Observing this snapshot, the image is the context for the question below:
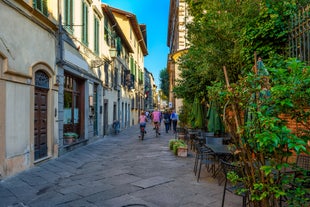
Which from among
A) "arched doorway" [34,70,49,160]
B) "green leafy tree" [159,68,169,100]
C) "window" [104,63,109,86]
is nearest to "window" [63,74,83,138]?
"arched doorway" [34,70,49,160]

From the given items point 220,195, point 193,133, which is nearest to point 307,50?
point 220,195

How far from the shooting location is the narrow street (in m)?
4.56

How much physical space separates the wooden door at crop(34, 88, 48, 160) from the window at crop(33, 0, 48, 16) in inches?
88.8

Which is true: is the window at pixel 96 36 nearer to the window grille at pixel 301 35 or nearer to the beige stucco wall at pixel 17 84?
the beige stucco wall at pixel 17 84

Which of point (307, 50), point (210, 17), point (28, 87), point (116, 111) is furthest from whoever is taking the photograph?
point (116, 111)

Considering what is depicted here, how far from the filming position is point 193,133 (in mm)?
10875

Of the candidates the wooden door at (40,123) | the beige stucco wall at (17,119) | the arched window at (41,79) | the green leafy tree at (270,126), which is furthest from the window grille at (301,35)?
the wooden door at (40,123)

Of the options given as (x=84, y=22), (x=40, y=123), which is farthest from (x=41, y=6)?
(x=84, y=22)

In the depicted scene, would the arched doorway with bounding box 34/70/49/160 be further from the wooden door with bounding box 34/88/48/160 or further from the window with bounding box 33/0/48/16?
the window with bounding box 33/0/48/16

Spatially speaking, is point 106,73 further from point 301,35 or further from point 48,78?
point 301,35

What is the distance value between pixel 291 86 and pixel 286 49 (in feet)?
14.0

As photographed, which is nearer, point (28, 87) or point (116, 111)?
point (28, 87)

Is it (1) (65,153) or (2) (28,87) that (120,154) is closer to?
(1) (65,153)

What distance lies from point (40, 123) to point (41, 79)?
1.29 m
